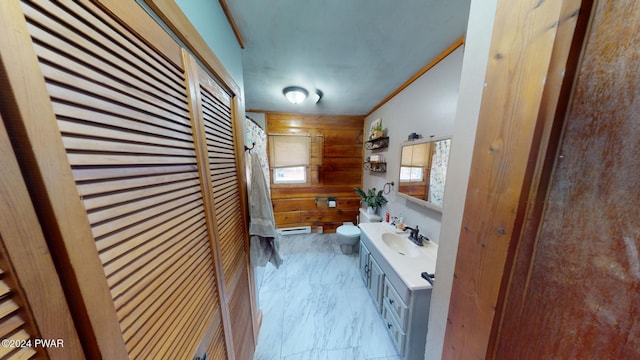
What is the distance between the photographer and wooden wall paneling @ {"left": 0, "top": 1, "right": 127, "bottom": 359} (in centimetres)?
25

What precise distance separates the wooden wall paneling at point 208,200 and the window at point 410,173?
1.69 meters

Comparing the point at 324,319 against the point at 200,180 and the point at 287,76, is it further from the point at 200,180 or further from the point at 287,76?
the point at 287,76

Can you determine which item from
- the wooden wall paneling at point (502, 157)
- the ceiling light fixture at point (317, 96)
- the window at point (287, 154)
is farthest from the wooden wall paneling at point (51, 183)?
the window at point (287, 154)

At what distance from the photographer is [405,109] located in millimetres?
1937

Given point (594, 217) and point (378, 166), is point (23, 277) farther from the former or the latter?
point (378, 166)

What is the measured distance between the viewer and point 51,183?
283 millimetres

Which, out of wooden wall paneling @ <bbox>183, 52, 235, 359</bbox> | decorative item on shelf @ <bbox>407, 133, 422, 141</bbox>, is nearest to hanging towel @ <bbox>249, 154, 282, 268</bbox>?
wooden wall paneling @ <bbox>183, 52, 235, 359</bbox>

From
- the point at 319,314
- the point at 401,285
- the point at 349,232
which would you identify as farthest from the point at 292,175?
the point at 401,285

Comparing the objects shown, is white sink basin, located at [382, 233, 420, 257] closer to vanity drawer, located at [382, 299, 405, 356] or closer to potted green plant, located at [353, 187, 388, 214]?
vanity drawer, located at [382, 299, 405, 356]

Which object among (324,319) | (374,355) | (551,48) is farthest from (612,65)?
(324,319)

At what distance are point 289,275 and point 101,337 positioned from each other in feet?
6.91

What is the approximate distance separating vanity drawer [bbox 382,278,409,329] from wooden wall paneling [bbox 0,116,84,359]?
1.49m

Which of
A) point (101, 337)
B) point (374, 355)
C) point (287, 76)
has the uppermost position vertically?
point (287, 76)

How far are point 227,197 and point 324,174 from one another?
2.23 meters
